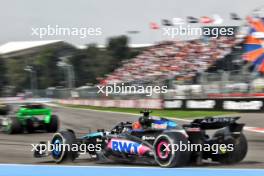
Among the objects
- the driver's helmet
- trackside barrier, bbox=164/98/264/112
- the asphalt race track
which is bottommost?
the asphalt race track

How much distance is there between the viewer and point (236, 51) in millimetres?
10484

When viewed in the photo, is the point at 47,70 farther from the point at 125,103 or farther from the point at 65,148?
the point at 65,148

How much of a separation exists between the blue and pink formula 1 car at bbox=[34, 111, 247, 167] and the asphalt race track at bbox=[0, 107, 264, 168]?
8.7 inches

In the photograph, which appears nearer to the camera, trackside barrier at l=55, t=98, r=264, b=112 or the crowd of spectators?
the crowd of spectators

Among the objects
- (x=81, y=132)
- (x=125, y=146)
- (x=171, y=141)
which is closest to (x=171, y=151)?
(x=171, y=141)

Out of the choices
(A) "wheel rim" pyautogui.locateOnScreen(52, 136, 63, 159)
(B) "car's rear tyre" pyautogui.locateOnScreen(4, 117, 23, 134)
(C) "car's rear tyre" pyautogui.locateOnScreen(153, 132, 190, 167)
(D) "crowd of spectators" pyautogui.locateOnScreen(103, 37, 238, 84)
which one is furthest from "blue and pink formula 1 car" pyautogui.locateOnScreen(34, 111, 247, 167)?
(B) "car's rear tyre" pyautogui.locateOnScreen(4, 117, 23, 134)

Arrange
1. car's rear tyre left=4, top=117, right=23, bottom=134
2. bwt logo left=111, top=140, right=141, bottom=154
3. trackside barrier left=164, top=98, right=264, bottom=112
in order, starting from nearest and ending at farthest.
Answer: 1. bwt logo left=111, top=140, right=141, bottom=154
2. car's rear tyre left=4, top=117, right=23, bottom=134
3. trackside barrier left=164, top=98, right=264, bottom=112

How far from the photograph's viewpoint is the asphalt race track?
6.79 meters

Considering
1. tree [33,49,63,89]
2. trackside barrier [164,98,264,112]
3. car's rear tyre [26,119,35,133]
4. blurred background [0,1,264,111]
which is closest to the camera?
blurred background [0,1,264,111]

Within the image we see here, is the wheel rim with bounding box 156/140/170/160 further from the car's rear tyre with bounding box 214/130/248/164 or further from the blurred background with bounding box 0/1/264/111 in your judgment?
the blurred background with bounding box 0/1/264/111

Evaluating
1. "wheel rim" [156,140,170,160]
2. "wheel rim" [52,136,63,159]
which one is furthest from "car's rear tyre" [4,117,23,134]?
"wheel rim" [156,140,170,160]

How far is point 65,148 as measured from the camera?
20.7 feet

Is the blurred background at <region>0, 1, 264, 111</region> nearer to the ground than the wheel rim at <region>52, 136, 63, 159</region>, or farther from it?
farther from it

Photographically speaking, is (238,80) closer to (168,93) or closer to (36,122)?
(168,93)
